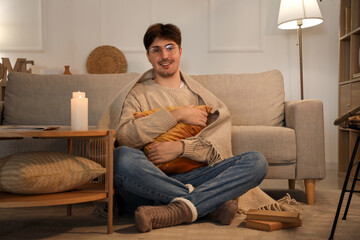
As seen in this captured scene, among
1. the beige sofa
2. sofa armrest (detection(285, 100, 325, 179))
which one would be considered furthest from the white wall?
sofa armrest (detection(285, 100, 325, 179))

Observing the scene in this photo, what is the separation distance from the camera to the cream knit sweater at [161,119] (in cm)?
185

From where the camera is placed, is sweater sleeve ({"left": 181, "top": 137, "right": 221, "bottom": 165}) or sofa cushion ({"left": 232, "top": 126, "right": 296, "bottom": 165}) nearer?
sweater sleeve ({"left": 181, "top": 137, "right": 221, "bottom": 165})

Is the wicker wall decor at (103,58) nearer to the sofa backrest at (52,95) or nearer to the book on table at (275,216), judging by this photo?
the sofa backrest at (52,95)

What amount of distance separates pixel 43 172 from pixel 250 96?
4.93ft

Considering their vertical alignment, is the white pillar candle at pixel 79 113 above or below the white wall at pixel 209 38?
below

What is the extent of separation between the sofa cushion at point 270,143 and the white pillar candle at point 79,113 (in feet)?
3.11

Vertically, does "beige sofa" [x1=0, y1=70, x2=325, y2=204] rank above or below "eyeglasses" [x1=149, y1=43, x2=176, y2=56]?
below

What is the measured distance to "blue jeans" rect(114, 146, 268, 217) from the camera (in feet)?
5.60

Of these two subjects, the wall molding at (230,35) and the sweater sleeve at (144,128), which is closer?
the sweater sleeve at (144,128)

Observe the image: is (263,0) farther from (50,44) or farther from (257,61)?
(50,44)

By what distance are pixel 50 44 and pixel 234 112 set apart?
2.35 meters

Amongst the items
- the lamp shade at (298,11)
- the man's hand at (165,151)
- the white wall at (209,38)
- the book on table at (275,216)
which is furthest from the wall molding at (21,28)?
the book on table at (275,216)

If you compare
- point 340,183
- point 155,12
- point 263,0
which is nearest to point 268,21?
point 263,0

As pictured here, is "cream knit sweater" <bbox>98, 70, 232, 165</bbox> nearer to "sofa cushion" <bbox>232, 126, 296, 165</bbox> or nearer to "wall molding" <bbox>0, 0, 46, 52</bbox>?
"sofa cushion" <bbox>232, 126, 296, 165</bbox>
